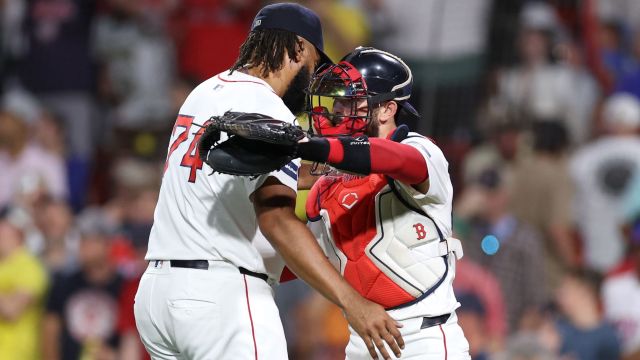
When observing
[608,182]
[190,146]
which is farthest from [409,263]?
[608,182]

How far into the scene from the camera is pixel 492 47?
10.4 m

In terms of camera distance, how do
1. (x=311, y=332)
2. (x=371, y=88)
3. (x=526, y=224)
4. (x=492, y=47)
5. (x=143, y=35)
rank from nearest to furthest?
(x=371, y=88)
(x=311, y=332)
(x=526, y=224)
(x=492, y=47)
(x=143, y=35)

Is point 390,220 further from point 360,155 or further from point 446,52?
point 446,52

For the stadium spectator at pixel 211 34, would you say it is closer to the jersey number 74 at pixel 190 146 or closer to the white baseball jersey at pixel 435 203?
the jersey number 74 at pixel 190 146

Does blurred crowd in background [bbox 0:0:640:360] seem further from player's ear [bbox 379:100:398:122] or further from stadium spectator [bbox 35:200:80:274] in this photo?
player's ear [bbox 379:100:398:122]

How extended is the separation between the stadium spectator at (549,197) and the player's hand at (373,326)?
4.86 meters

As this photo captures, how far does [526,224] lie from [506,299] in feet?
2.00

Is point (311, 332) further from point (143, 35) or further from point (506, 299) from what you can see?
point (143, 35)

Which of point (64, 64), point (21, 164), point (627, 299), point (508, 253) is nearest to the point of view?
point (627, 299)

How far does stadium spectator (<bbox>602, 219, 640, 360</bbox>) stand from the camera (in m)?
7.99

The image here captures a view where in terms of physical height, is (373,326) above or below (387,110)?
below

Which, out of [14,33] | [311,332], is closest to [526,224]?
[311,332]

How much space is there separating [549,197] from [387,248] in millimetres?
4801

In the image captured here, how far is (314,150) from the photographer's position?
13.5 ft
